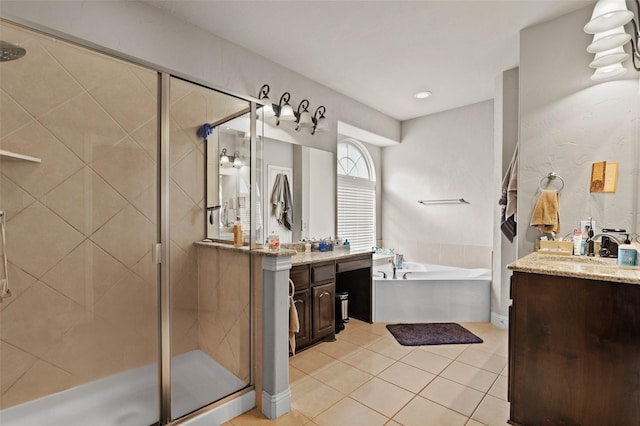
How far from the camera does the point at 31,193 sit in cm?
186

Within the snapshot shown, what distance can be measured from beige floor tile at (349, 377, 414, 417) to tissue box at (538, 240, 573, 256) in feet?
4.64

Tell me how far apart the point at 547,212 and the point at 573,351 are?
1.16m

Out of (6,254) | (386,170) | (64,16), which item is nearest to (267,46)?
(64,16)

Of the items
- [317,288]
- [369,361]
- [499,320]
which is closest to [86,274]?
[317,288]

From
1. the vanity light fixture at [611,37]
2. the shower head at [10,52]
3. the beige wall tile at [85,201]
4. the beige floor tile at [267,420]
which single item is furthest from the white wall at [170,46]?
the vanity light fixture at [611,37]

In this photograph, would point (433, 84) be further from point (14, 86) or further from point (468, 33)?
point (14, 86)

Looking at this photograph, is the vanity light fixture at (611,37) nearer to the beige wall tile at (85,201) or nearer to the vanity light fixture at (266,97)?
the vanity light fixture at (266,97)

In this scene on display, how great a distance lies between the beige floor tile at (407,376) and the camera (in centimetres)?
230

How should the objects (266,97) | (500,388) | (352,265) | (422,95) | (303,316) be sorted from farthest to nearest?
(422,95), (352,265), (266,97), (303,316), (500,388)

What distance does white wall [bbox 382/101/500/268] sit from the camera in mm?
4246

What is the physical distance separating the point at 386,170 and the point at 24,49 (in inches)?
178

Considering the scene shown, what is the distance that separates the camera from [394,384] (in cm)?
232

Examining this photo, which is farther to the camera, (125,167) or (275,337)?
(125,167)

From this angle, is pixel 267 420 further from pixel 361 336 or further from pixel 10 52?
pixel 10 52
